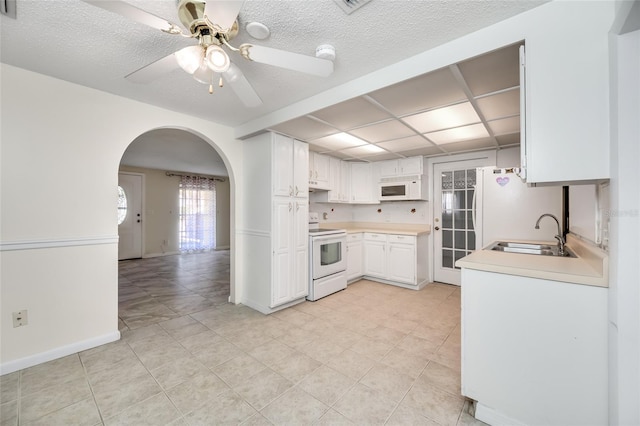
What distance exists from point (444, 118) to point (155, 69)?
8.13 feet

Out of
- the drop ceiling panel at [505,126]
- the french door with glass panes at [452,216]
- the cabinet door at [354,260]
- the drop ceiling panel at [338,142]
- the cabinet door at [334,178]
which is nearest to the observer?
the drop ceiling panel at [505,126]

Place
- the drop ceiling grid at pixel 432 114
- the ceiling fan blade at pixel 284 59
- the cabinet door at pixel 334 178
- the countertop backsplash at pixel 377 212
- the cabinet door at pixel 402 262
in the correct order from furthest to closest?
1. the countertop backsplash at pixel 377 212
2. the cabinet door at pixel 334 178
3. the cabinet door at pixel 402 262
4. the drop ceiling grid at pixel 432 114
5. the ceiling fan blade at pixel 284 59

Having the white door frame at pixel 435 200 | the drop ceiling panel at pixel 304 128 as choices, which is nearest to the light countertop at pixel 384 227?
the white door frame at pixel 435 200

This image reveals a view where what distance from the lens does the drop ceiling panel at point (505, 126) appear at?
262 cm

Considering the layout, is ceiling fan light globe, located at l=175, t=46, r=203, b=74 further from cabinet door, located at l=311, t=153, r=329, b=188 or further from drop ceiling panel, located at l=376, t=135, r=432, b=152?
cabinet door, located at l=311, t=153, r=329, b=188

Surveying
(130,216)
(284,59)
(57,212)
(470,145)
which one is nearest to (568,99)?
(284,59)

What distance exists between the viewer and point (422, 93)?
6.74ft

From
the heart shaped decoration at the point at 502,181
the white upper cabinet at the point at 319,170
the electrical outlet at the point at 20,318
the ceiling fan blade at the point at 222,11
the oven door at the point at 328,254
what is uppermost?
the ceiling fan blade at the point at 222,11

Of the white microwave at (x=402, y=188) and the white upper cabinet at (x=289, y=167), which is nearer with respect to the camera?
the white upper cabinet at (x=289, y=167)

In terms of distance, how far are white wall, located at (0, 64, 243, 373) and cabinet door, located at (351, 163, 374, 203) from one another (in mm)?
3375

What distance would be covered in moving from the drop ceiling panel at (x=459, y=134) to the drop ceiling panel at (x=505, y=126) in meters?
0.09

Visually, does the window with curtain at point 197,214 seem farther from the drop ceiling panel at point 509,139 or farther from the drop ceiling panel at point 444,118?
the drop ceiling panel at point 509,139

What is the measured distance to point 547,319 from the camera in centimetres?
133

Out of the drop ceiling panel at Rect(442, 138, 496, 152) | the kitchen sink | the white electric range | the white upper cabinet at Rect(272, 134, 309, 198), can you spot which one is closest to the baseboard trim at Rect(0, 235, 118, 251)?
the white upper cabinet at Rect(272, 134, 309, 198)
